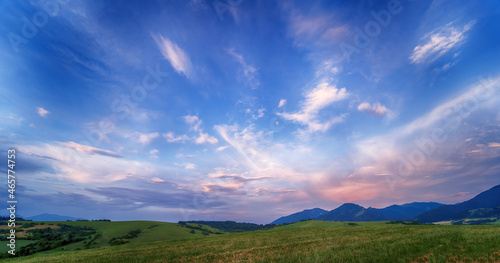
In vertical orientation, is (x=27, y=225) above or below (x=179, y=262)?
below

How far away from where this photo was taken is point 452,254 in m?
15.5

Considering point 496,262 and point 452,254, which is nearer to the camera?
point 496,262

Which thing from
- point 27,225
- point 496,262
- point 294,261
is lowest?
point 27,225

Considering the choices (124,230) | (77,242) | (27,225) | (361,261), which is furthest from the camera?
(124,230)

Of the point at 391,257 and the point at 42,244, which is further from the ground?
the point at 391,257

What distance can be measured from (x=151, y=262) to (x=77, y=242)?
8512 cm

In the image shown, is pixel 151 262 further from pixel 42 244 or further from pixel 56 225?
pixel 56 225

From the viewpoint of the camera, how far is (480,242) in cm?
1786

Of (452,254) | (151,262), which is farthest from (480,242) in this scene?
(151,262)

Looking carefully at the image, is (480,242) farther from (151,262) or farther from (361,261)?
(151,262)

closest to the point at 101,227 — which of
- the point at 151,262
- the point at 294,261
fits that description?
the point at 151,262

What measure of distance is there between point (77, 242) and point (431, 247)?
115m

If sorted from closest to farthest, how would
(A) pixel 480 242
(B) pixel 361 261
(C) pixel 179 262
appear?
1. (B) pixel 361 261
2. (A) pixel 480 242
3. (C) pixel 179 262

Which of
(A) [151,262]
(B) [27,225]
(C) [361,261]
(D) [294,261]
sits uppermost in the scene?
(C) [361,261]
